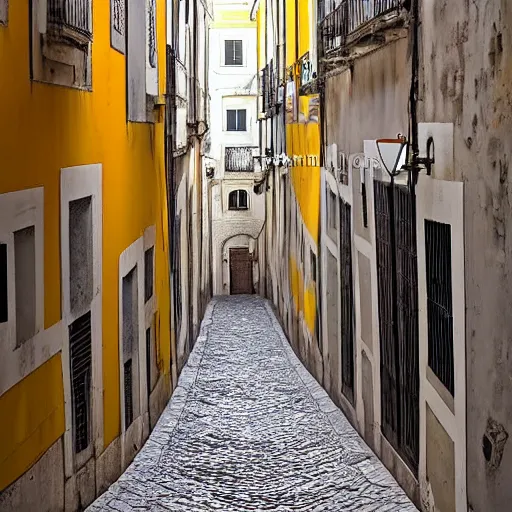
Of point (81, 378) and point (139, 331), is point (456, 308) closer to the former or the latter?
point (81, 378)

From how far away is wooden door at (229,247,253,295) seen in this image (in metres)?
Result: 29.5

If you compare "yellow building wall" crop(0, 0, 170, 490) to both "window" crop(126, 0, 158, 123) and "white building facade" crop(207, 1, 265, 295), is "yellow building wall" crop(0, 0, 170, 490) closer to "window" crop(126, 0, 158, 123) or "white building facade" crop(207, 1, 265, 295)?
"window" crop(126, 0, 158, 123)

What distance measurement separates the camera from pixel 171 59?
43.1 ft

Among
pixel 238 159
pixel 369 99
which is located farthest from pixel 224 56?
pixel 369 99

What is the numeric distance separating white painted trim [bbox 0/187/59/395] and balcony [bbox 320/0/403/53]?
3066 mm

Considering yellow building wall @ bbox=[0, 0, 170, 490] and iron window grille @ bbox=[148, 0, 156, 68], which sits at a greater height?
iron window grille @ bbox=[148, 0, 156, 68]

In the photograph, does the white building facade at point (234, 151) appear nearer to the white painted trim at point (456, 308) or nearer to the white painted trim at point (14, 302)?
the white painted trim at point (456, 308)

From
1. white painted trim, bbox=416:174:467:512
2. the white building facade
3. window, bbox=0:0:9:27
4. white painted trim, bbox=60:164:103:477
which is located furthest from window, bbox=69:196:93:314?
the white building facade

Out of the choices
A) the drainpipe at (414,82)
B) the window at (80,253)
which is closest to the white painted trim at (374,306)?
the drainpipe at (414,82)

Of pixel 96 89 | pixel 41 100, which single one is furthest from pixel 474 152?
pixel 96 89

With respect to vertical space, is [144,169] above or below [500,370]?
above

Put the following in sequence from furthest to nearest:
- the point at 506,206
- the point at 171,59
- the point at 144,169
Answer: the point at 171,59
the point at 144,169
the point at 506,206

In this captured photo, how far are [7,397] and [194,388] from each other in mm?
8146

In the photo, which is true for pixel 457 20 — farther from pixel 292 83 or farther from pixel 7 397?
pixel 292 83
